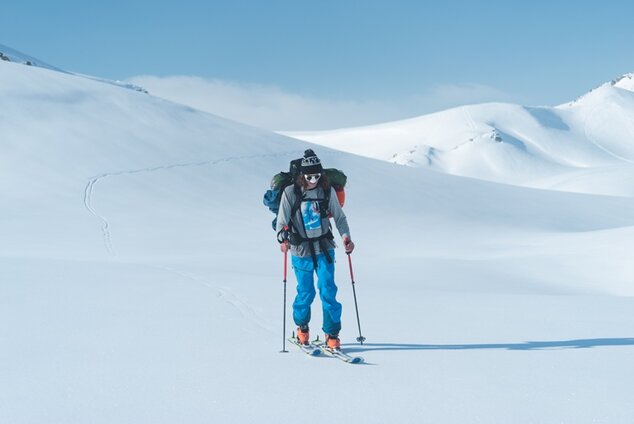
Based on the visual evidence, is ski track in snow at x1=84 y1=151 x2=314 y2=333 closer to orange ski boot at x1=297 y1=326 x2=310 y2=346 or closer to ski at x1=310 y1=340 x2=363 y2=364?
orange ski boot at x1=297 y1=326 x2=310 y2=346

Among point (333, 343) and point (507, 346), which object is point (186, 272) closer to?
point (333, 343)

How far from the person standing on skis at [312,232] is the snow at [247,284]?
0.54 metres

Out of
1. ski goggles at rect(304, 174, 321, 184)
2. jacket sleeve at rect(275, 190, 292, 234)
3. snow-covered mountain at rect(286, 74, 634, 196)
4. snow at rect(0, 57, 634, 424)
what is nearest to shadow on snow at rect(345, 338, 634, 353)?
snow at rect(0, 57, 634, 424)

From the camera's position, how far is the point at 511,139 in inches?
4926

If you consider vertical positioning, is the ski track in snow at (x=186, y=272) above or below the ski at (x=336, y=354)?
above

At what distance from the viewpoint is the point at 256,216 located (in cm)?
2408

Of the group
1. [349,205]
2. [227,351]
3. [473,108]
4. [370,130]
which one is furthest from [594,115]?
[227,351]

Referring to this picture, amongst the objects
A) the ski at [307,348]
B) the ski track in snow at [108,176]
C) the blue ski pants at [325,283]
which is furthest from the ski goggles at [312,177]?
the ski track in snow at [108,176]

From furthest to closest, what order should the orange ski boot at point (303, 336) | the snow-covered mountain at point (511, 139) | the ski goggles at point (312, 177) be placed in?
the snow-covered mountain at point (511, 139), the orange ski boot at point (303, 336), the ski goggles at point (312, 177)

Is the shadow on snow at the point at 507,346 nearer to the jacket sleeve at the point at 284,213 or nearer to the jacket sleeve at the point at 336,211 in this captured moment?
the jacket sleeve at the point at 336,211

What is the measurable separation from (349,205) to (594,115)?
12978 centimetres

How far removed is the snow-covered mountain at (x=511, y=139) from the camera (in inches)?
4473

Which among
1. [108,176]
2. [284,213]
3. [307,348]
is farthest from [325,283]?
[108,176]

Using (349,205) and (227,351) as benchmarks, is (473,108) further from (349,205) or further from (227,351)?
(227,351)
